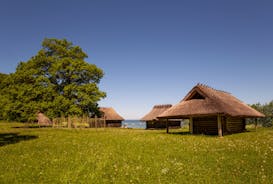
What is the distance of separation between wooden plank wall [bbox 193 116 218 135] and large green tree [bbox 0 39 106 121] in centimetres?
1968

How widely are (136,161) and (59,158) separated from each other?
133 inches

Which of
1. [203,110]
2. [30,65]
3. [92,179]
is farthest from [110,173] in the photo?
[30,65]

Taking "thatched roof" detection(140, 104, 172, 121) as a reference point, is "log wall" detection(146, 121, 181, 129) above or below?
below

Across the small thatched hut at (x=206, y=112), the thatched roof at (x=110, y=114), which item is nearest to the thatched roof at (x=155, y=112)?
the thatched roof at (x=110, y=114)

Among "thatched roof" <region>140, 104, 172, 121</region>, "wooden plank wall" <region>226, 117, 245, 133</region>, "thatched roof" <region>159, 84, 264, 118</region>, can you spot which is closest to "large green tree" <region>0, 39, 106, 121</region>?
"thatched roof" <region>140, 104, 172, 121</region>

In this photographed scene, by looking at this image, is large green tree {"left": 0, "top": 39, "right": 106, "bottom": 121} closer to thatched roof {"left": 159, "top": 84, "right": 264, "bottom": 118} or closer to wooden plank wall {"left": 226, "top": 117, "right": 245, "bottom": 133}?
thatched roof {"left": 159, "top": 84, "right": 264, "bottom": 118}

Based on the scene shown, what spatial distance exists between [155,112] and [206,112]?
27463 millimetres

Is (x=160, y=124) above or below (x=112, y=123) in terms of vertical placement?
above

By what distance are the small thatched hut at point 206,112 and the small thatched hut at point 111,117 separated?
31.8 metres

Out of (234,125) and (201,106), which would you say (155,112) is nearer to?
(234,125)

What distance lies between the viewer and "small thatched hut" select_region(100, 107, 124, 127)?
2188 inches

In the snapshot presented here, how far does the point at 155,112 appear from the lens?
1916 inches

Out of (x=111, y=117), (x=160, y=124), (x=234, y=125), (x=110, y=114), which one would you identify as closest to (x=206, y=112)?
(x=234, y=125)

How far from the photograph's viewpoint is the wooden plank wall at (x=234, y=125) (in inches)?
1039
